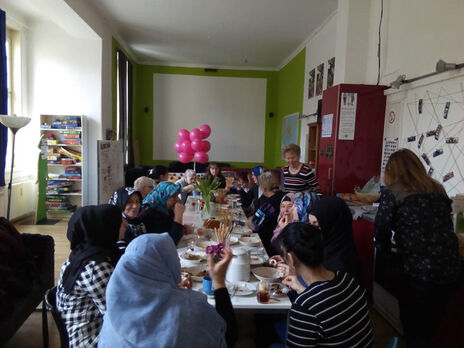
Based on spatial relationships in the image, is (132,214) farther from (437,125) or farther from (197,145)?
(197,145)

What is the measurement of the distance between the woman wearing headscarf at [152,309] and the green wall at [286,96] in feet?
20.5

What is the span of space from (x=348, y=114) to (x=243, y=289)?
272 centimetres

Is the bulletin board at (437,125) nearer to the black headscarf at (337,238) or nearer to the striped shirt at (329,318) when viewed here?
the black headscarf at (337,238)

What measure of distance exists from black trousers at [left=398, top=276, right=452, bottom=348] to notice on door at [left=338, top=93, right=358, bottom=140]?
2.13 metres

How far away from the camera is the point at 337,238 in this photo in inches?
72.4

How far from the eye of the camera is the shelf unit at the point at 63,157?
5.84m

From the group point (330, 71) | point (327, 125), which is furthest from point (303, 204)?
point (330, 71)

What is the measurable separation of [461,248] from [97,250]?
2125 mm

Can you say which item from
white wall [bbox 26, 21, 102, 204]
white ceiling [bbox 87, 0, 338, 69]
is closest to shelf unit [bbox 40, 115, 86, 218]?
white wall [bbox 26, 21, 102, 204]

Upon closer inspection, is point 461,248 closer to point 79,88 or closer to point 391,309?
point 391,309

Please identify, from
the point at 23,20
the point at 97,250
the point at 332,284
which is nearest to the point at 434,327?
the point at 332,284

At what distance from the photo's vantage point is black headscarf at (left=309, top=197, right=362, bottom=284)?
1796mm

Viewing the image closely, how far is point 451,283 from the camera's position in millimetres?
1932

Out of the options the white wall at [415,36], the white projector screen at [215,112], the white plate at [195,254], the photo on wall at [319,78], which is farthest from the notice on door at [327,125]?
the white projector screen at [215,112]
